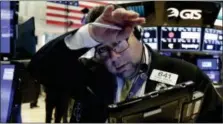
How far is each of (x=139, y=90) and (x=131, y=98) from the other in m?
0.06

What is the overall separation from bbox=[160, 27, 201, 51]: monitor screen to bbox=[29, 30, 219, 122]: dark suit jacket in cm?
12

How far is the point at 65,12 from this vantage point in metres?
2.03

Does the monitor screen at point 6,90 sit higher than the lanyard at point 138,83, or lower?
lower

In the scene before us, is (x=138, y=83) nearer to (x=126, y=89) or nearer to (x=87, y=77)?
(x=126, y=89)

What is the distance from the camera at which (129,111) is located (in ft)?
6.01

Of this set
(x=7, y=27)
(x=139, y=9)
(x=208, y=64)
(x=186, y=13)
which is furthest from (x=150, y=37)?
(x=7, y=27)

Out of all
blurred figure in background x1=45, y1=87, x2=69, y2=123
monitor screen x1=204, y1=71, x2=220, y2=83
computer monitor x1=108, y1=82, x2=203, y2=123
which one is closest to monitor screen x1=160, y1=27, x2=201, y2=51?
monitor screen x1=204, y1=71, x2=220, y2=83

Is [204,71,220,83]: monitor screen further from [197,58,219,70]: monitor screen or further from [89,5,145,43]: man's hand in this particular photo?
[89,5,145,43]: man's hand

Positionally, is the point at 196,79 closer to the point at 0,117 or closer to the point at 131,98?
the point at 131,98

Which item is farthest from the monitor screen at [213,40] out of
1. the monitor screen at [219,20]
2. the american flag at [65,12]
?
the american flag at [65,12]

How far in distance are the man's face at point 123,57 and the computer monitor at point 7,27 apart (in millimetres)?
604

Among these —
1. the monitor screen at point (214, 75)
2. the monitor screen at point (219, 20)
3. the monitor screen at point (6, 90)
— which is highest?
the monitor screen at point (219, 20)

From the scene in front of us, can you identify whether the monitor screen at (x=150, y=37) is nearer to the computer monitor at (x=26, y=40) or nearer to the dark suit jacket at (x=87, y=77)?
the dark suit jacket at (x=87, y=77)

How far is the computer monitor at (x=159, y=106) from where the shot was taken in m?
1.83
